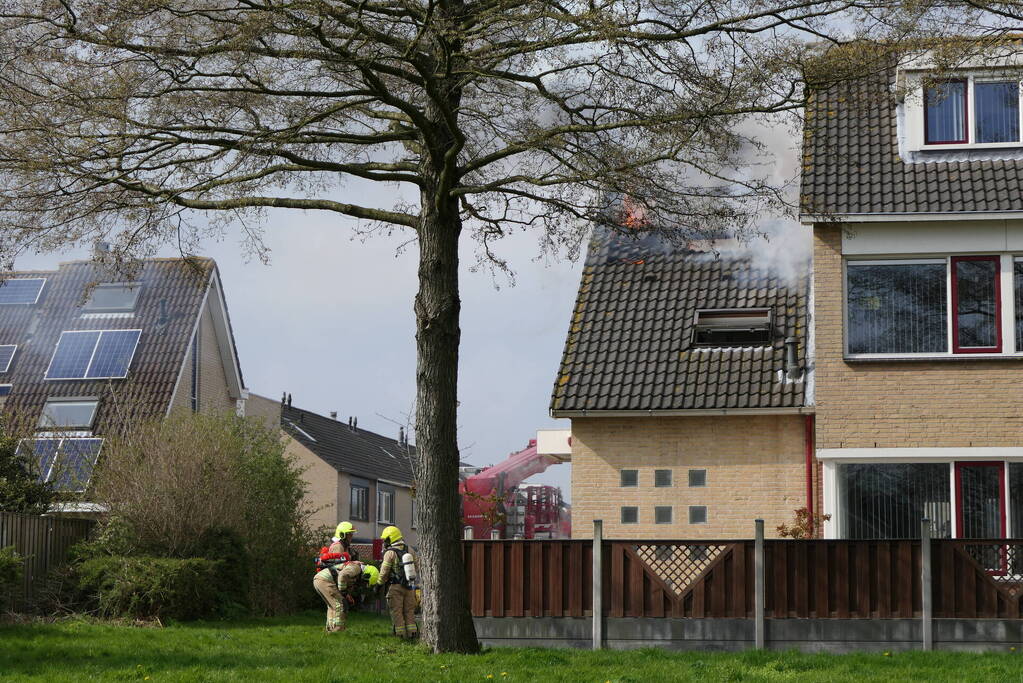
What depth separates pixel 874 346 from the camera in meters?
21.0

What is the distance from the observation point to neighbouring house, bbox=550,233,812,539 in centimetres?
2227

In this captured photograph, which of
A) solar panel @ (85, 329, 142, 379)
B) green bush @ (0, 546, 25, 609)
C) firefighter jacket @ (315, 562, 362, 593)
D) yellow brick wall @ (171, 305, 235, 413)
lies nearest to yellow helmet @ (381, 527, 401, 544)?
firefighter jacket @ (315, 562, 362, 593)

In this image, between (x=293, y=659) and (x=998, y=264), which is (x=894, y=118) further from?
(x=293, y=659)

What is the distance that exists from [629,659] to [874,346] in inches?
Result: 304

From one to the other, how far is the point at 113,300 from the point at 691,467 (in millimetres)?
21559

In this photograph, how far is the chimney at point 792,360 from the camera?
22.2 meters

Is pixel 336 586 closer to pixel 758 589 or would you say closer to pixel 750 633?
pixel 750 633

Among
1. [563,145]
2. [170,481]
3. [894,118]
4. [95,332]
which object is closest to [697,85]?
[563,145]

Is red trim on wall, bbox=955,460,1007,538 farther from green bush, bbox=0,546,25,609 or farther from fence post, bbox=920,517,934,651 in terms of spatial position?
green bush, bbox=0,546,25,609

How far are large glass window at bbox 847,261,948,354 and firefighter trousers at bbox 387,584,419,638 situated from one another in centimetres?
764

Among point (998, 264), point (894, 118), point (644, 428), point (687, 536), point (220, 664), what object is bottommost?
point (220, 664)

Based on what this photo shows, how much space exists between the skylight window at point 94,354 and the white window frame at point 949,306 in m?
20.9

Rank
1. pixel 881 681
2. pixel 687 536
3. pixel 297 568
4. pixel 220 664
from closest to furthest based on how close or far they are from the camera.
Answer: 1. pixel 881 681
2. pixel 220 664
3. pixel 687 536
4. pixel 297 568

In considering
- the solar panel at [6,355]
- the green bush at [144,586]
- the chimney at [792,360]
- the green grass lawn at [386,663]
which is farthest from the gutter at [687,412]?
the solar panel at [6,355]
